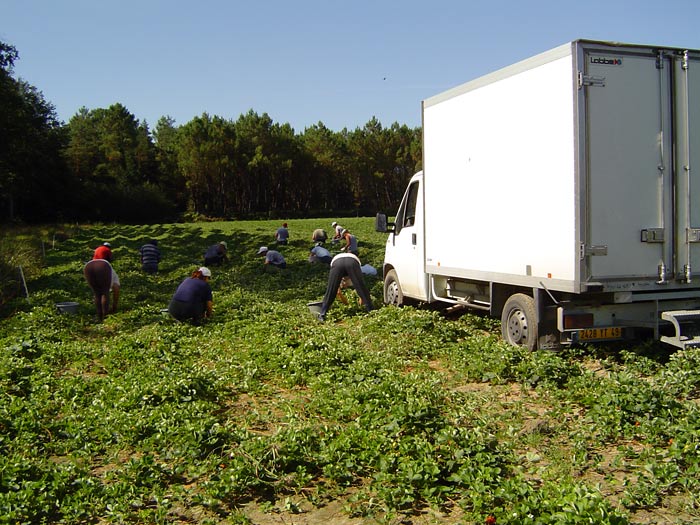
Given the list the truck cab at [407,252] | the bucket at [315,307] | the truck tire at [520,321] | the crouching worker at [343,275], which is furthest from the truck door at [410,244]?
the truck tire at [520,321]

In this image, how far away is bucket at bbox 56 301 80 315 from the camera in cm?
1511

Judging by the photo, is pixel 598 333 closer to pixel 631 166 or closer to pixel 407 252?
pixel 631 166

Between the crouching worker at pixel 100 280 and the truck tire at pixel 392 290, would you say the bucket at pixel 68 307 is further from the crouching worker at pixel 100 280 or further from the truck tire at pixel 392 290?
the truck tire at pixel 392 290

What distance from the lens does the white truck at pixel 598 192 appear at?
8289 mm

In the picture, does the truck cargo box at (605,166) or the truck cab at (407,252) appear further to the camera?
the truck cab at (407,252)

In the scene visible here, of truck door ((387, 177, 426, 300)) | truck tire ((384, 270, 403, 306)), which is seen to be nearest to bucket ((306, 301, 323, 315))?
truck tire ((384, 270, 403, 306))

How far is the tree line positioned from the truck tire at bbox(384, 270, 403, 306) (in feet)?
199

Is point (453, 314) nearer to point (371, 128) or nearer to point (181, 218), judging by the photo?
point (181, 218)

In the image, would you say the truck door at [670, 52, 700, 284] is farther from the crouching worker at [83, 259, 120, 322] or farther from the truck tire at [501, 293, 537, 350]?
the crouching worker at [83, 259, 120, 322]

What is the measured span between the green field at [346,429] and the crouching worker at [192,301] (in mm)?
1529

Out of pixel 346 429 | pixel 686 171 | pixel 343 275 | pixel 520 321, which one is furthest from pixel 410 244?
pixel 346 429

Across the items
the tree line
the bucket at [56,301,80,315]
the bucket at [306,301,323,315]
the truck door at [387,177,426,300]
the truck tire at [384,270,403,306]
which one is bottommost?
the bucket at [306,301,323,315]

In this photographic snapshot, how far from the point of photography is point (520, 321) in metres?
9.65

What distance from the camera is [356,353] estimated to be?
981cm
